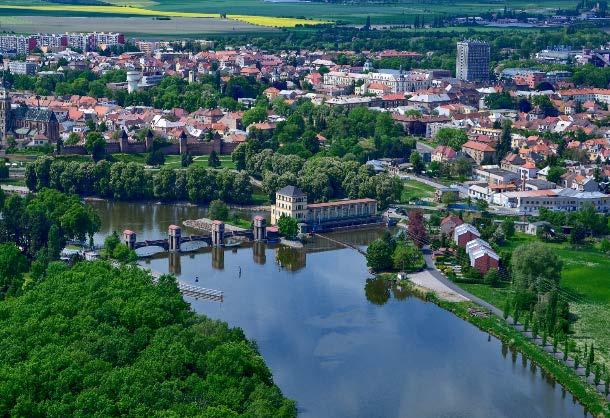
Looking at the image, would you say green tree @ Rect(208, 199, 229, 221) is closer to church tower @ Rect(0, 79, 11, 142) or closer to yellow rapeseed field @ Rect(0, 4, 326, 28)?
church tower @ Rect(0, 79, 11, 142)

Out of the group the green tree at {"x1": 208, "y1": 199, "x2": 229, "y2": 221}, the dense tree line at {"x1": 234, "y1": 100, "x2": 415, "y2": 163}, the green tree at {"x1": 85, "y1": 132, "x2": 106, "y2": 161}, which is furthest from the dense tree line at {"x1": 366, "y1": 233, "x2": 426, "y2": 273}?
the green tree at {"x1": 85, "y1": 132, "x2": 106, "y2": 161}

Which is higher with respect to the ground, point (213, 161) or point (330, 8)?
point (330, 8)

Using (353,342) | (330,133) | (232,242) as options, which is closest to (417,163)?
(330,133)

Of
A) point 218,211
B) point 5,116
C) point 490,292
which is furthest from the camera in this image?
point 5,116

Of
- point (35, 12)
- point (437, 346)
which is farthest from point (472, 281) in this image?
point (35, 12)

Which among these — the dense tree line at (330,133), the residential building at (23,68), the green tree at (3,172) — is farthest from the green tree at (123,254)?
the residential building at (23,68)

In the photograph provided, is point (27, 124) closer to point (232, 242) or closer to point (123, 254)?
point (232, 242)
